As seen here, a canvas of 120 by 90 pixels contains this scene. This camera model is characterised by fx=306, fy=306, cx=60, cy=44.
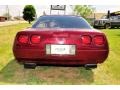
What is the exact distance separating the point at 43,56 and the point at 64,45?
400 mm

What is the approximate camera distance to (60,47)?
5.18 m

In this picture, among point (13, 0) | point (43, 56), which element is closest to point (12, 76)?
point (43, 56)

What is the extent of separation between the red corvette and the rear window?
2.19 feet

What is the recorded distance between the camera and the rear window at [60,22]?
6063mm

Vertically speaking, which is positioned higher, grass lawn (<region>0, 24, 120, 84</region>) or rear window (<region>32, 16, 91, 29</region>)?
rear window (<region>32, 16, 91, 29</region>)

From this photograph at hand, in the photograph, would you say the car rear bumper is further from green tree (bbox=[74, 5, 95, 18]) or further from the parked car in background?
green tree (bbox=[74, 5, 95, 18])

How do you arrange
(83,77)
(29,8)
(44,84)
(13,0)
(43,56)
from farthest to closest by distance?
(29,8) < (13,0) < (83,77) < (44,84) < (43,56)

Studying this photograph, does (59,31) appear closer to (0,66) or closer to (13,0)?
(0,66)

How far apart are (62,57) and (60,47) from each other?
0.17 meters

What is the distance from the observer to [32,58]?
17.3 feet

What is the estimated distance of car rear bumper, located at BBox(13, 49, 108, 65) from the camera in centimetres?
516

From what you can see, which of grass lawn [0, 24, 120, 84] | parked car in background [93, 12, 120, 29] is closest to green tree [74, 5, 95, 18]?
parked car in background [93, 12, 120, 29]

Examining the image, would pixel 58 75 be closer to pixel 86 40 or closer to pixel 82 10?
pixel 86 40

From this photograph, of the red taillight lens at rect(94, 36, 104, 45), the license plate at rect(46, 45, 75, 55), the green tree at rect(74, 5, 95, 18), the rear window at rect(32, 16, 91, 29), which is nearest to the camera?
the license plate at rect(46, 45, 75, 55)
